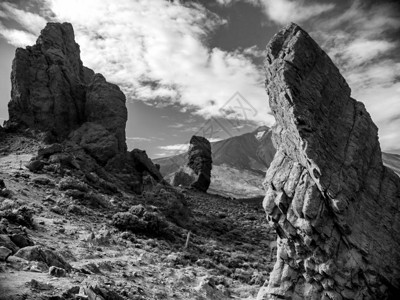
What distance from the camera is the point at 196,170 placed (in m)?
85.5

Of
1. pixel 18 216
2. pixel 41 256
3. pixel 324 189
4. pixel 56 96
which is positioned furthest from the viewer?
pixel 56 96

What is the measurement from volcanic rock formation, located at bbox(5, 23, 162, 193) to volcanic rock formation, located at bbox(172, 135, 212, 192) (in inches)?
→ 1138

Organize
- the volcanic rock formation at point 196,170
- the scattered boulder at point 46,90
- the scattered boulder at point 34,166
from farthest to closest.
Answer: the volcanic rock formation at point 196,170, the scattered boulder at point 46,90, the scattered boulder at point 34,166

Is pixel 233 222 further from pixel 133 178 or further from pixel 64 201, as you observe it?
pixel 64 201

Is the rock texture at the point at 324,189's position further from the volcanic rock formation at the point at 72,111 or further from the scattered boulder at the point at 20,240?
the volcanic rock formation at the point at 72,111

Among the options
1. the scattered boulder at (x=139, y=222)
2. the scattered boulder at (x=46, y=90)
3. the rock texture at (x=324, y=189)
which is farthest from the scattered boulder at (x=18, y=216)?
the scattered boulder at (x=46, y=90)

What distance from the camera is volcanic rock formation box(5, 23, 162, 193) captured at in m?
48.0

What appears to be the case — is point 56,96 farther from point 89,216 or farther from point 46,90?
point 89,216

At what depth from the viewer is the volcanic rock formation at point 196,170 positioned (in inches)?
3295

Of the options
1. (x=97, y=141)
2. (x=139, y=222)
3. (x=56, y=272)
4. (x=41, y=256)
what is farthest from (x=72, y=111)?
(x=56, y=272)

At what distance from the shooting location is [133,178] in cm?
4869

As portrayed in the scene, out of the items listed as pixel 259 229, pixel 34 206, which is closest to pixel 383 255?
pixel 34 206

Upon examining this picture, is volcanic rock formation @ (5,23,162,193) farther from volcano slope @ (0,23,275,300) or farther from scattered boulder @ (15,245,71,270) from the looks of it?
scattered boulder @ (15,245,71,270)

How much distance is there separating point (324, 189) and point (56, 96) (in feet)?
170
